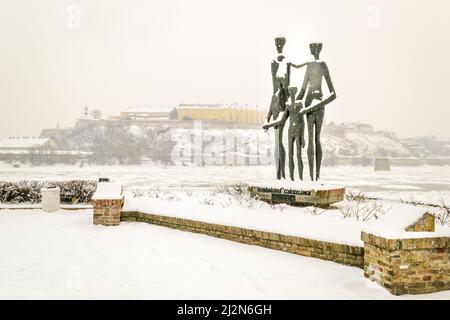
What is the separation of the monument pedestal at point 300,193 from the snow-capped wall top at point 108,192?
3.33m

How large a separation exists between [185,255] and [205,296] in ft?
5.84

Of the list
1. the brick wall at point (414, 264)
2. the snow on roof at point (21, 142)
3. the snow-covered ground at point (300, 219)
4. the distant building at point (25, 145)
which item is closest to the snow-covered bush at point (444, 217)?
the snow-covered ground at point (300, 219)

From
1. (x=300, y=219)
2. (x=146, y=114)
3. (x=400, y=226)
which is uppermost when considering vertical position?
(x=146, y=114)

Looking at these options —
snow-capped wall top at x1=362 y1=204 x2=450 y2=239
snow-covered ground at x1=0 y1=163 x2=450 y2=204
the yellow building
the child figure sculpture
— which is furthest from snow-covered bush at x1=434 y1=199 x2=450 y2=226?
the yellow building

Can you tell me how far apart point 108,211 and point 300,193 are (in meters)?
→ 4.29

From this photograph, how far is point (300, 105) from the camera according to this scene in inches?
381

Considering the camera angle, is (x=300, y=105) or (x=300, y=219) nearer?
(x=300, y=219)

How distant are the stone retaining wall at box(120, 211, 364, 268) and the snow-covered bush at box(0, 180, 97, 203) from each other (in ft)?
15.7

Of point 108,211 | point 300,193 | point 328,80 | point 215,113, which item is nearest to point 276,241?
point 300,193

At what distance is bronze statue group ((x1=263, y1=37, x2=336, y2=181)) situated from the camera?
30.6ft

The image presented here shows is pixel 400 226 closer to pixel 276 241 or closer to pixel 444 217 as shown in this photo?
pixel 276 241
